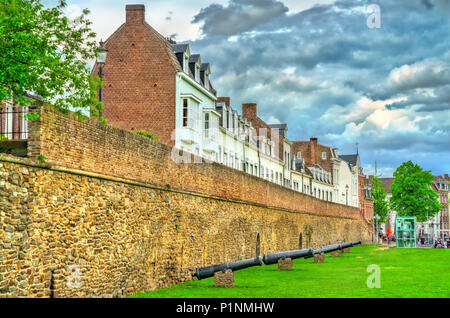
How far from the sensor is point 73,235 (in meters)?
16.8

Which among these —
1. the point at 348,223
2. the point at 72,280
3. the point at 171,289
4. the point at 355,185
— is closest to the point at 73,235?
the point at 72,280

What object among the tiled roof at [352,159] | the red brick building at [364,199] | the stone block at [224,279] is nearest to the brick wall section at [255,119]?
the stone block at [224,279]

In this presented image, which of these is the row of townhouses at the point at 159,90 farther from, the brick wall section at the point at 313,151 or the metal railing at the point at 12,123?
the brick wall section at the point at 313,151

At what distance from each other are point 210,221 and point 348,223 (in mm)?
44773

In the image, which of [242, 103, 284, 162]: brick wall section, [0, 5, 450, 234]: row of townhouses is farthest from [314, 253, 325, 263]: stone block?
[242, 103, 284, 162]: brick wall section

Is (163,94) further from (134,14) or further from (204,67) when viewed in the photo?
(204,67)

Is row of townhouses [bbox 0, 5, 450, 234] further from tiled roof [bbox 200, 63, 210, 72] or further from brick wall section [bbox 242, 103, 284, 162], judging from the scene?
brick wall section [bbox 242, 103, 284, 162]

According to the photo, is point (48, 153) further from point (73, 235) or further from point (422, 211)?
point (422, 211)

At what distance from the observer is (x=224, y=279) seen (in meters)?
21.5

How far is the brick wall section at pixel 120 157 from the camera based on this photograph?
52.2ft

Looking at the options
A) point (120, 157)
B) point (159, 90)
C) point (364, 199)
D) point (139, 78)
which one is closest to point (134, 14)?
point (139, 78)

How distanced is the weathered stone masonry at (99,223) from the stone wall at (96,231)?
0.02 m

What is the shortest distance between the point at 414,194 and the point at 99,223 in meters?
74.4

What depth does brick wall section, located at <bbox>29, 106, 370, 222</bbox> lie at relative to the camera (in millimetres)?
15914
